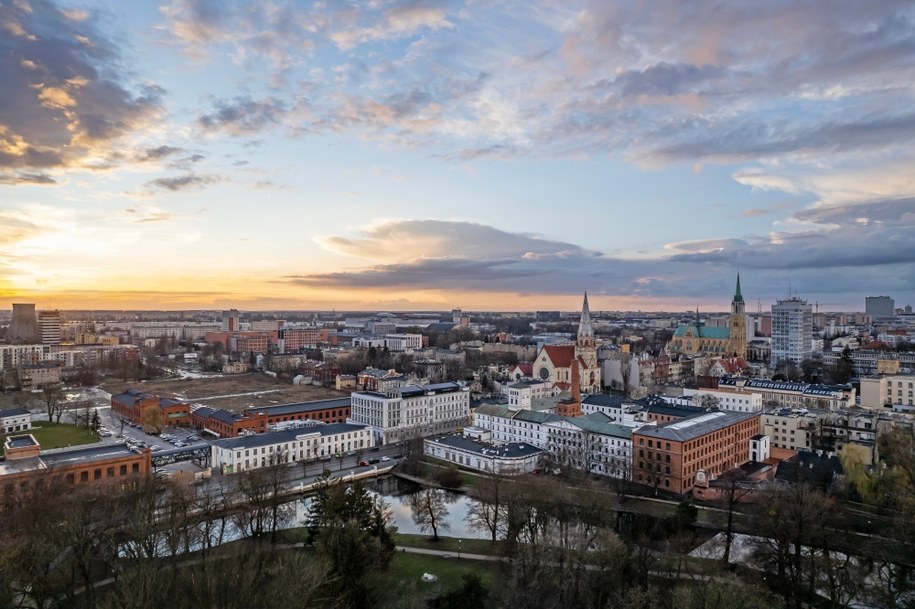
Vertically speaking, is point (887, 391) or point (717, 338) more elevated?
point (717, 338)

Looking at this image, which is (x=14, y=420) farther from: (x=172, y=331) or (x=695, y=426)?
(x=172, y=331)

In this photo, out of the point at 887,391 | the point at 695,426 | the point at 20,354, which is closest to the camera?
the point at 695,426

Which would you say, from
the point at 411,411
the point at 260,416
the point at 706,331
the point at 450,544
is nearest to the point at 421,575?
the point at 450,544

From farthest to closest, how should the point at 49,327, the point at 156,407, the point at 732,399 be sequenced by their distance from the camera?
the point at 49,327 < the point at 732,399 < the point at 156,407

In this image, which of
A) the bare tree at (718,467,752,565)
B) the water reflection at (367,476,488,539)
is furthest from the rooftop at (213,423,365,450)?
the bare tree at (718,467,752,565)

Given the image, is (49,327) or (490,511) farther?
(49,327)

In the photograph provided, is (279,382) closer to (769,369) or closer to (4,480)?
(4,480)

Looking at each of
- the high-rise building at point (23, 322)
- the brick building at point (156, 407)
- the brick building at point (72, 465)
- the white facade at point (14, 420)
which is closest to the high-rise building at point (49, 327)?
the high-rise building at point (23, 322)
